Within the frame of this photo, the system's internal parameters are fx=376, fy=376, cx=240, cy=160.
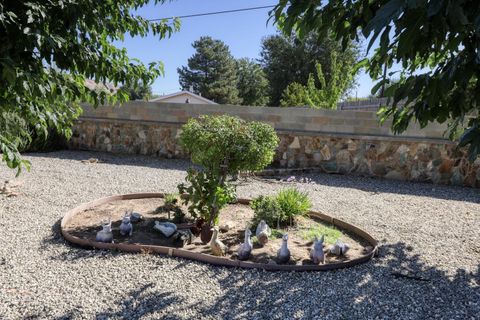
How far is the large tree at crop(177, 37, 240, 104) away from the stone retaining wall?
28.8 meters

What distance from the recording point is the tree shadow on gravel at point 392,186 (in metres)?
6.79

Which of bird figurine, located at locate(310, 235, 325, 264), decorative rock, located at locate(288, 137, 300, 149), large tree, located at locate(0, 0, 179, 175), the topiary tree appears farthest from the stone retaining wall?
large tree, located at locate(0, 0, 179, 175)

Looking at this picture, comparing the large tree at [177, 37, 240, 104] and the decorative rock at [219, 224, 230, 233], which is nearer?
the decorative rock at [219, 224, 230, 233]

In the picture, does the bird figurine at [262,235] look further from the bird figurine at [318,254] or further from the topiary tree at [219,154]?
the bird figurine at [318,254]

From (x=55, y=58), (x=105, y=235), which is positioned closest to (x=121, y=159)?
(x=105, y=235)

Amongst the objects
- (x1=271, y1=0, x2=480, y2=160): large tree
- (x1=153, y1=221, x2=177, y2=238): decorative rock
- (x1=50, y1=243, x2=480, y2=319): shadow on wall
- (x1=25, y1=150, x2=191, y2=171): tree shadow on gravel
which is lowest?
(x1=50, y1=243, x2=480, y2=319): shadow on wall

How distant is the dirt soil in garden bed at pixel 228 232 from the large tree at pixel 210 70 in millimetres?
33927

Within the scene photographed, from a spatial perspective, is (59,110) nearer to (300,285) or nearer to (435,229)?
(300,285)

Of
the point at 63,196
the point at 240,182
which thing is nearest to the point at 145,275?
the point at 63,196

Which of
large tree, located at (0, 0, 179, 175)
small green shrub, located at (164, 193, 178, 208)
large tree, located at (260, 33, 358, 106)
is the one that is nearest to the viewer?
large tree, located at (0, 0, 179, 175)

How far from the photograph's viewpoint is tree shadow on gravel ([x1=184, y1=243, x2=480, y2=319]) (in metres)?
2.65

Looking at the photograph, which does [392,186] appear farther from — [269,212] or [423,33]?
[423,33]

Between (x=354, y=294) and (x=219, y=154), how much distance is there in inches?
75.8

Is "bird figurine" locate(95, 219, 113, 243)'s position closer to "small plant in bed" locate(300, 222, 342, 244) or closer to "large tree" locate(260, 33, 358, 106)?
"small plant in bed" locate(300, 222, 342, 244)
